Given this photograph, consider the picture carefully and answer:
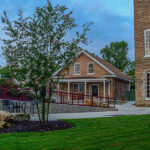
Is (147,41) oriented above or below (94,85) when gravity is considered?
above

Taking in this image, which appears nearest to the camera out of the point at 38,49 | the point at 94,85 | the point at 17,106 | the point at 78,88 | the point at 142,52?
the point at 38,49

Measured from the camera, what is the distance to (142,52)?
866 inches

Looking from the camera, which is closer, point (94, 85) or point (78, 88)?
point (94, 85)

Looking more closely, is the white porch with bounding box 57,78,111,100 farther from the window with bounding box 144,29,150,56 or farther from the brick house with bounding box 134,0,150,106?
the window with bounding box 144,29,150,56

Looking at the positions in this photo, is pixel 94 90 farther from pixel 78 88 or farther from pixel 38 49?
pixel 38 49

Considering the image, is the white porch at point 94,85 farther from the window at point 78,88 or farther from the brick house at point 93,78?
the window at point 78,88

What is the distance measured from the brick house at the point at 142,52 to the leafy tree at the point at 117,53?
143 ft

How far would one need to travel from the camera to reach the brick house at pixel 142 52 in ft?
71.5

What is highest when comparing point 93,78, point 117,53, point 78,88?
point 117,53

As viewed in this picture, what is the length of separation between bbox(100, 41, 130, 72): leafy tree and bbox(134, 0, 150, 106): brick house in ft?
143

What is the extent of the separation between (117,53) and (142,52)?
4540 cm

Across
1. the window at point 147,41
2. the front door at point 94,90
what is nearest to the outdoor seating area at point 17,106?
the window at point 147,41

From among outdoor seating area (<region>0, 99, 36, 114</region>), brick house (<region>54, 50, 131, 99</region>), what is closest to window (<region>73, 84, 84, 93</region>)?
brick house (<region>54, 50, 131, 99</region>)

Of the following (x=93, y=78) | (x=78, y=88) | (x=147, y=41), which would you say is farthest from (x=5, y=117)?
(x=78, y=88)
